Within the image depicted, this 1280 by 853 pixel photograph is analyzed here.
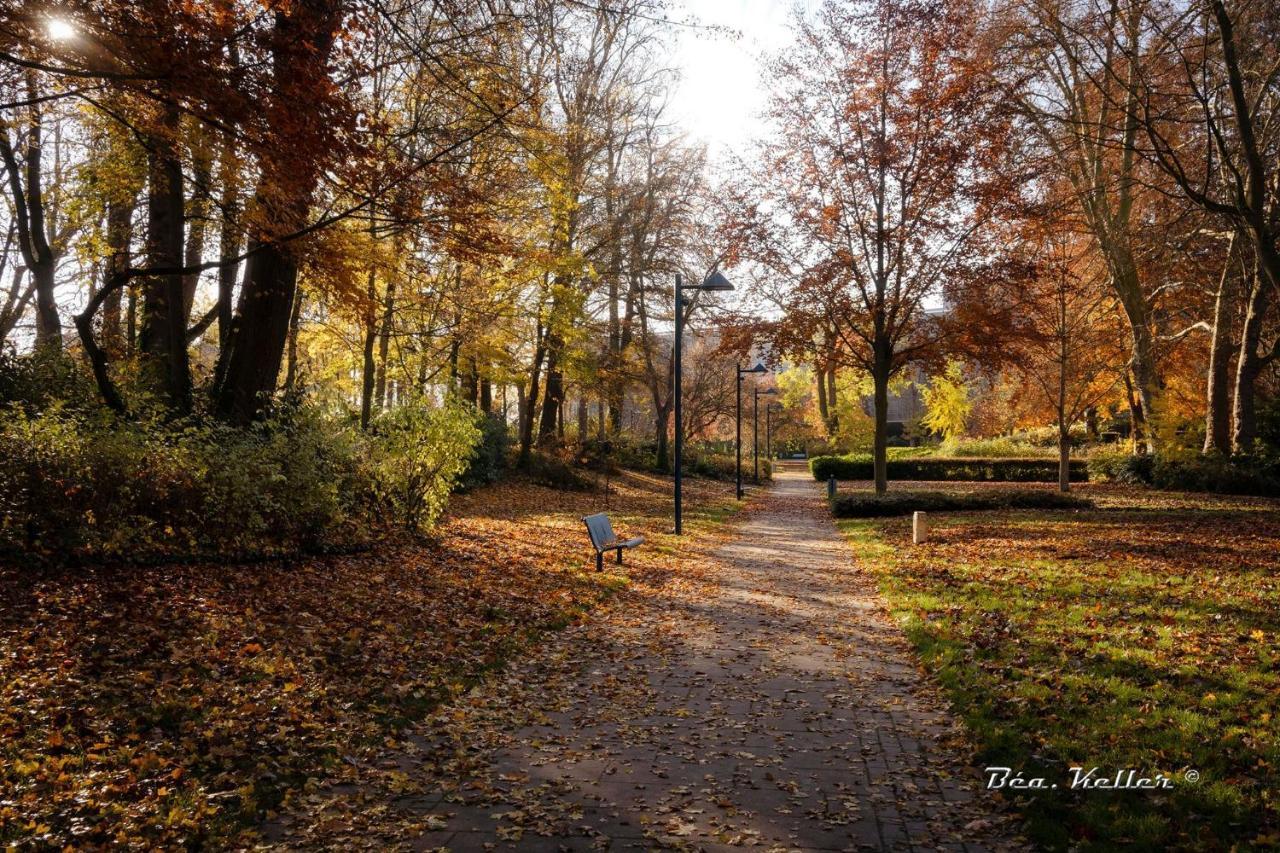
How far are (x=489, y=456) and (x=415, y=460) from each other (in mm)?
10631

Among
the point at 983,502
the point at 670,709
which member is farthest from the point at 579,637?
the point at 983,502

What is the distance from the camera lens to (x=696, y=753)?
4891mm

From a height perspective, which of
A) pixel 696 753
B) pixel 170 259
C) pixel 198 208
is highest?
pixel 198 208

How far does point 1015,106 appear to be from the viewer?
1714cm

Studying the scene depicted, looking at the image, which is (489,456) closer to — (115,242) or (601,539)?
(115,242)

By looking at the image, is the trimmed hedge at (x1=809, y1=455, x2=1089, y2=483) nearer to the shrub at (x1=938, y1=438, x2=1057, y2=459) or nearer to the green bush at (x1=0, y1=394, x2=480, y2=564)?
the shrub at (x1=938, y1=438, x2=1057, y2=459)

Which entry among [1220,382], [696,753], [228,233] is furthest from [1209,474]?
[228,233]

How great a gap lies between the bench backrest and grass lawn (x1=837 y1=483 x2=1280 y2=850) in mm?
3799

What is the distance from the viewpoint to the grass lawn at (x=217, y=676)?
387cm

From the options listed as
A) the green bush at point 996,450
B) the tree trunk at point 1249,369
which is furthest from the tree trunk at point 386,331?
the green bush at point 996,450

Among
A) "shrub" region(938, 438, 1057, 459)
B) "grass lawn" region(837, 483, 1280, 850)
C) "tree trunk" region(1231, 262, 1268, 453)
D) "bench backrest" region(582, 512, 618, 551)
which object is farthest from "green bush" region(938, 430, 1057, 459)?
"bench backrest" region(582, 512, 618, 551)

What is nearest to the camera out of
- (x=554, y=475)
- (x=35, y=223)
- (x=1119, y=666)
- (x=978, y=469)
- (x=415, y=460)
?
(x=1119, y=666)

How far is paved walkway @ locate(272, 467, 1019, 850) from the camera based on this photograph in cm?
386

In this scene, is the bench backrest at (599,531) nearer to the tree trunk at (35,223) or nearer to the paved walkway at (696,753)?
the paved walkway at (696,753)
